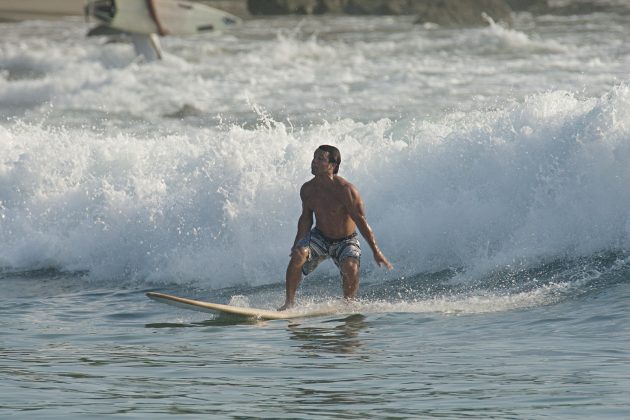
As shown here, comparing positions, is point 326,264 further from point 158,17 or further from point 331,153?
point 158,17

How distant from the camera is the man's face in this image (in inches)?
384

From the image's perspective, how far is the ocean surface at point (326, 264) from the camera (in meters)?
7.09

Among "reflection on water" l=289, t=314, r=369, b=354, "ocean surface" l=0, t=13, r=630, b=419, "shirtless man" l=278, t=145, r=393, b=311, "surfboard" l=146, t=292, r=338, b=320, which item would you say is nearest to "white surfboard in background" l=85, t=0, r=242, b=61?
"ocean surface" l=0, t=13, r=630, b=419

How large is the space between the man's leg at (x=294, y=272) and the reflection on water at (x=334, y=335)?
21.1 inches

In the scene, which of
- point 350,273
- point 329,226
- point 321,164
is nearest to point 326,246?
point 329,226

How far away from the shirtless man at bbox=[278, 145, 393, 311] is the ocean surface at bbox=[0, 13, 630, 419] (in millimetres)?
398

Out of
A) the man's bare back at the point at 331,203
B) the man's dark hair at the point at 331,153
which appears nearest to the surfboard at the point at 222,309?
the man's bare back at the point at 331,203

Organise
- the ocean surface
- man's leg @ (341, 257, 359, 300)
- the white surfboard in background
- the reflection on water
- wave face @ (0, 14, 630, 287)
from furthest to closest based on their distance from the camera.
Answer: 1. the white surfboard in background
2. wave face @ (0, 14, 630, 287)
3. man's leg @ (341, 257, 359, 300)
4. the reflection on water
5. the ocean surface

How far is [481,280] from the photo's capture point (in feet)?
36.8

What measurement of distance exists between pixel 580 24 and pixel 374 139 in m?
21.9

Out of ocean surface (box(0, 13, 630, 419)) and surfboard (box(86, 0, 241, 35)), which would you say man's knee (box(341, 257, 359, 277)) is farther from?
surfboard (box(86, 0, 241, 35))

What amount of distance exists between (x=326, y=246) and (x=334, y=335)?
49.0 inches

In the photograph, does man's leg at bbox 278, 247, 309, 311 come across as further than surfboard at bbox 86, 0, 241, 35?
No

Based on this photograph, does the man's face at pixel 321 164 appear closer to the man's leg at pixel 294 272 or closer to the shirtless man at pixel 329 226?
the shirtless man at pixel 329 226
